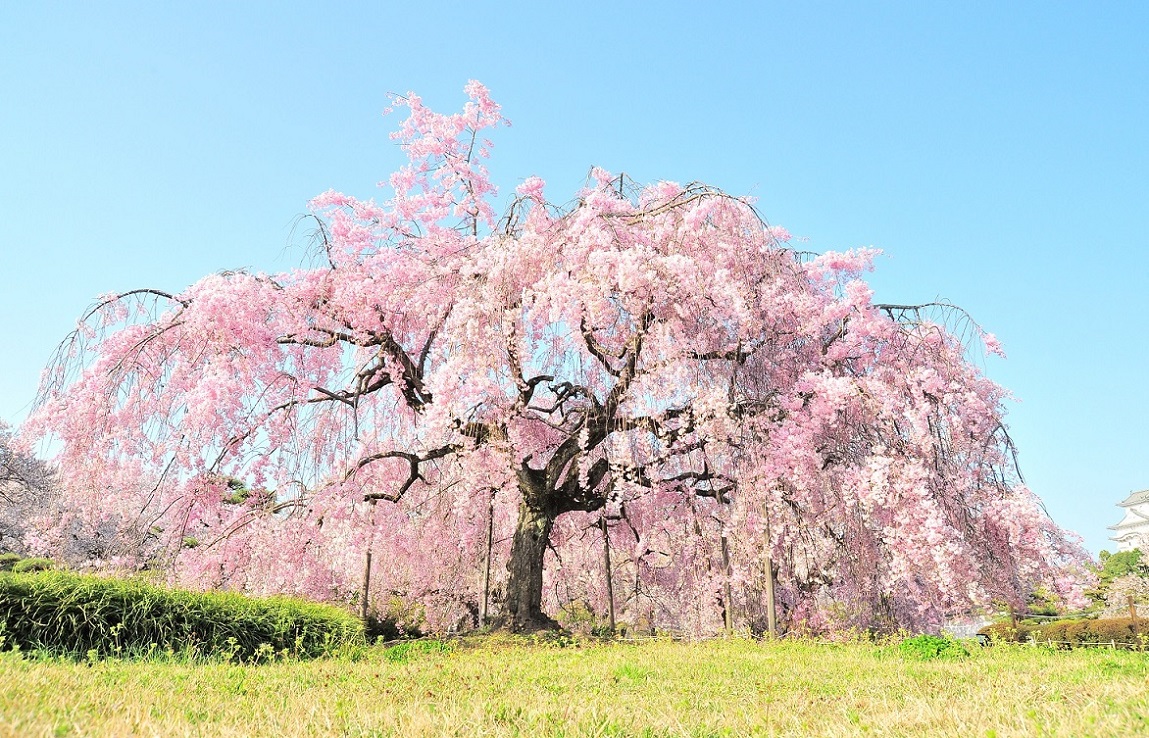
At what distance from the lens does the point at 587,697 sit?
4.55 m

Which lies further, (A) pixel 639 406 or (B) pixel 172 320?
(B) pixel 172 320

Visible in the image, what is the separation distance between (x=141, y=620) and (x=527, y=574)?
19.2 feet

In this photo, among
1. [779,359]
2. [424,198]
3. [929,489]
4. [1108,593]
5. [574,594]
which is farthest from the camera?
[1108,593]

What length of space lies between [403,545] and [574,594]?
5122 mm

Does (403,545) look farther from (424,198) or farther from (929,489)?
(929,489)

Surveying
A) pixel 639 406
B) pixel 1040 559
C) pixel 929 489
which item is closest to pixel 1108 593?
pixel 1040 559

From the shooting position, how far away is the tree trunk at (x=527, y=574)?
11.4m

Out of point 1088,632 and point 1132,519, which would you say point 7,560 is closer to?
point 1088,632

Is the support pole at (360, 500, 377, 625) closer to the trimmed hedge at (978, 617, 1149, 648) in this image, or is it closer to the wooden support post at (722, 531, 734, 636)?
the wooden support post at (722, 531, 734, 636)

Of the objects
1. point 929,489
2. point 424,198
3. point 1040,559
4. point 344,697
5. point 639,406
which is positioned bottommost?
point 344,697

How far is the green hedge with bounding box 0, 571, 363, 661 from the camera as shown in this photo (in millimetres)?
6488

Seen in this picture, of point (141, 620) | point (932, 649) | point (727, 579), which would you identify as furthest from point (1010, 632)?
point (141, 620)

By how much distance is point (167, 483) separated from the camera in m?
11.2

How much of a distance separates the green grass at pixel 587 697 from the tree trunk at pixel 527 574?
440 cm
